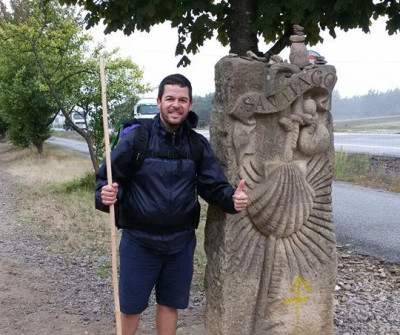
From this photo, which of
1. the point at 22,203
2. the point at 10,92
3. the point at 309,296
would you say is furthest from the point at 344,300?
the point at 10,92

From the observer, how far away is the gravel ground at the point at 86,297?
13.5 ft

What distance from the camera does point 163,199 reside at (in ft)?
9.12

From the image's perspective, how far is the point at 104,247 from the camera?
6.57 metres

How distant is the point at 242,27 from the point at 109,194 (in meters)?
2.83

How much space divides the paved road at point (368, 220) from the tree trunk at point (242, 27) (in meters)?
3.22

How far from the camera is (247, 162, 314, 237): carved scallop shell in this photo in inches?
128

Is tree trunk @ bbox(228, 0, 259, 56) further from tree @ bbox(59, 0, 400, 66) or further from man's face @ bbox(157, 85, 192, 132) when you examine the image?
man's face @ bbox(157, 85, 192, 132)

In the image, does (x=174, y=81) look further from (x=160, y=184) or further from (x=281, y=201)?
(x=281, y=201)

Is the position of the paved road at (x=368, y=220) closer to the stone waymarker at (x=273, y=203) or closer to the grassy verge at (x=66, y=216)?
the grassy verge at (x=66, y=216)

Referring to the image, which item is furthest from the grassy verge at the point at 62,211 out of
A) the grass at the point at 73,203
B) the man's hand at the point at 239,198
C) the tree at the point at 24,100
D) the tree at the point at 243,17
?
the man's hand at the point at 239,198

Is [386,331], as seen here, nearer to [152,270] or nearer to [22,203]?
[152,270]

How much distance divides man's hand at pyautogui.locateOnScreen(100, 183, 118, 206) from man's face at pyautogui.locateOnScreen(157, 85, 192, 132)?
50 centimetres

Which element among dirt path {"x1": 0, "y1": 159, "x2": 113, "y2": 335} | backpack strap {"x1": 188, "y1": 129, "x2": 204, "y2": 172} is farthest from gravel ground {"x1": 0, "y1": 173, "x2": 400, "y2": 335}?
backpack strap {"x1": 188, "y1": 129, "x2": 204, "y2": 172}

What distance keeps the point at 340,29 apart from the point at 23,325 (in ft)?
13.2
